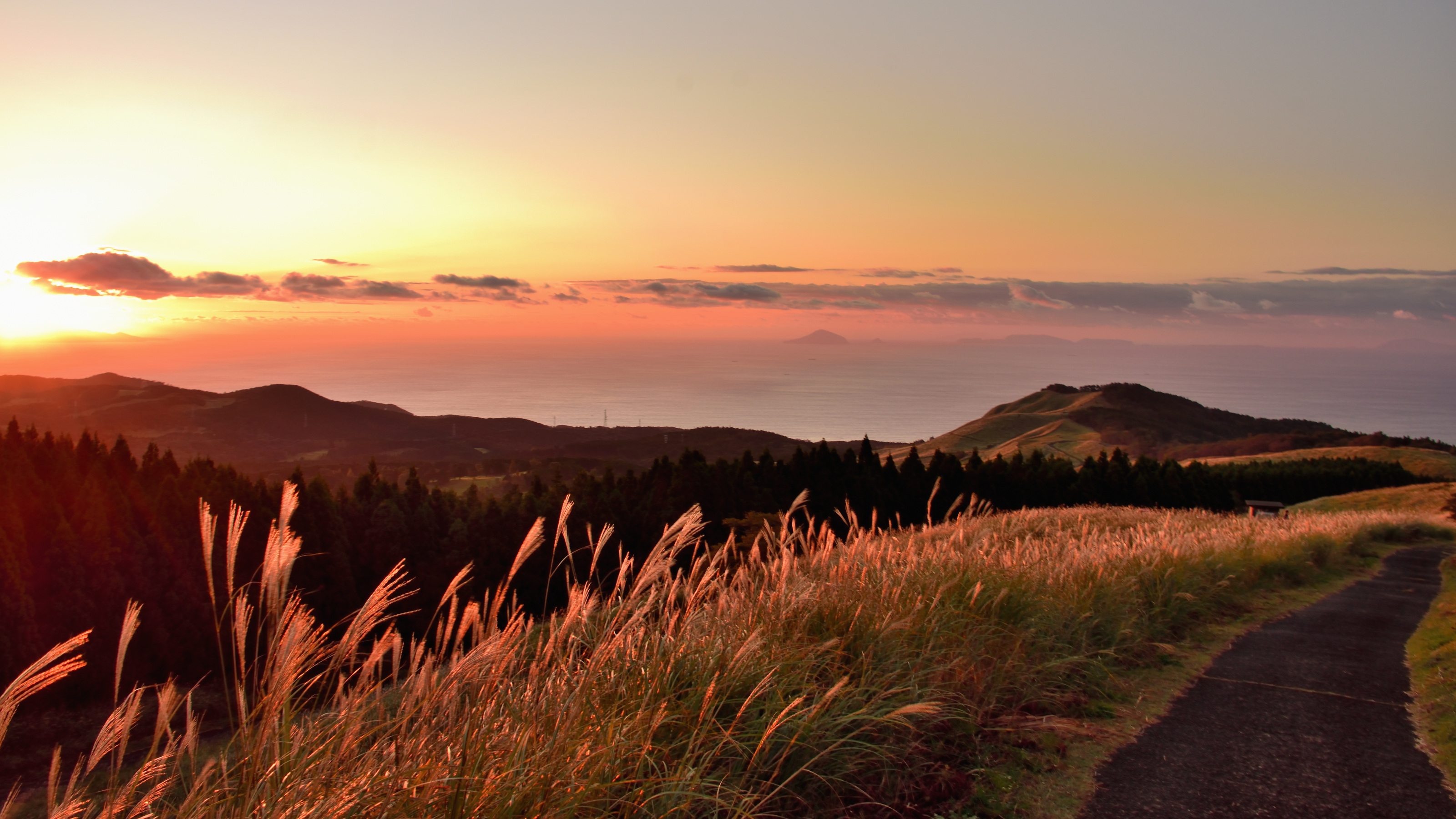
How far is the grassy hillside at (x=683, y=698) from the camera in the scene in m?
2.59

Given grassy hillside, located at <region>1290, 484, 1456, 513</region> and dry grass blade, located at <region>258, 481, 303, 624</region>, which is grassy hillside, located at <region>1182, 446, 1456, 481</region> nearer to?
grassy hillside, located at <region>1290, 484, 1456, 513</region>

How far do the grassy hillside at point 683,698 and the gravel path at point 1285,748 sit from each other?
0.49 m

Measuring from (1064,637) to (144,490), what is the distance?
43842 mm

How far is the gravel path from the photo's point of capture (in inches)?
160

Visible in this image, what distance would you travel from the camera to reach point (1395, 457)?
3137 inches

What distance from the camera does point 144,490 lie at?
122ft

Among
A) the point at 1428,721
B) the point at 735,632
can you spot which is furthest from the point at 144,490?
the point at 1428,721

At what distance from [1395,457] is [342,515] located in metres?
97.8

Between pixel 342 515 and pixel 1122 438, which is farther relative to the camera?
pixel 1122 438

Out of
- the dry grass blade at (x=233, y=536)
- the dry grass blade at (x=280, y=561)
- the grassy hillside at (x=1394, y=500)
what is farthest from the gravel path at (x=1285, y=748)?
the grassy hillside at (x=1394, y=500)

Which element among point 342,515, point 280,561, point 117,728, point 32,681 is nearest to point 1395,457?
point 342,515

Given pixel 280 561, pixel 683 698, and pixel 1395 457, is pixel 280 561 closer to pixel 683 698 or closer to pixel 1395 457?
pixel 683 698

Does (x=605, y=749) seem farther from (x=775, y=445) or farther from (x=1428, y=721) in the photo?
(x=775, y=445)

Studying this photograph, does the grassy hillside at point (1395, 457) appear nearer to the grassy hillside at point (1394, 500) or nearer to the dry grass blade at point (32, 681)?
the grassy hillside at point (1394, 500)
